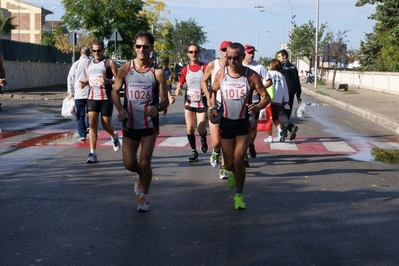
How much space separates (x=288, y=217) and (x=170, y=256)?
1.96 m

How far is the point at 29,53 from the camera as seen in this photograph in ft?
129

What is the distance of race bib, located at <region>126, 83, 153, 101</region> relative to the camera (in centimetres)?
762

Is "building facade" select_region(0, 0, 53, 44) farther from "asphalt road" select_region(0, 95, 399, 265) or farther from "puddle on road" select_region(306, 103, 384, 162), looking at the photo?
"asphalt road" select_region(0, 95, 399, 265)

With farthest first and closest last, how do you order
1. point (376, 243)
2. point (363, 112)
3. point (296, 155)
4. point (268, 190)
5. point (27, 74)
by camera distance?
1. point (27, 74)
2. point (363, 112)
3. point (296, 155)
4. point (268, 190)
5. point (376, 243)

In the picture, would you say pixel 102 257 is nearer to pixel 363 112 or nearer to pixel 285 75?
pixel 285 75

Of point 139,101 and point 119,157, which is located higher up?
point 139,101

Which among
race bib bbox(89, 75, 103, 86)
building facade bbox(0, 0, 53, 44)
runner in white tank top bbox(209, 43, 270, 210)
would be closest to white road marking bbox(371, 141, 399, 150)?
race bib bbox(89, 75, 103, 86)

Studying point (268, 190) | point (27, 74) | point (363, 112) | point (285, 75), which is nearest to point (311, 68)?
point (27, 74)

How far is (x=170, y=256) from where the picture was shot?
19.3 ft

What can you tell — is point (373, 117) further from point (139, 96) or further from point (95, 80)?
point (139, 96)

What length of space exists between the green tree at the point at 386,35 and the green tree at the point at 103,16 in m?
14.9

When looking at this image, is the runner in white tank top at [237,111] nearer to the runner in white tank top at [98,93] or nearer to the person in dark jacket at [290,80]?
the runner in white tank top at [98,93]

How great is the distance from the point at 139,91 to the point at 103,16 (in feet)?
128

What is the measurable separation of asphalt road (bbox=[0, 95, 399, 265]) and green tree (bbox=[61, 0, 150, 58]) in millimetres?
33008
